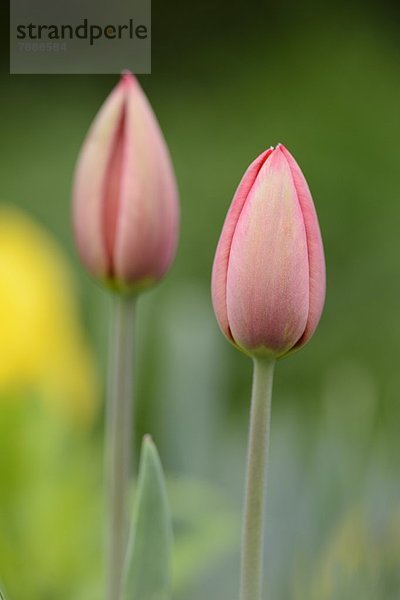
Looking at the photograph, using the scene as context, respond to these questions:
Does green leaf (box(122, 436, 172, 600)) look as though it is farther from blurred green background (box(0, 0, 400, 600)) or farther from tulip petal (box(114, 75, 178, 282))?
blurred green background (box(0, 0, 400, 600))

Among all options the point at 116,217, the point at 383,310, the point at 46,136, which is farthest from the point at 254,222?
the point at 46,136

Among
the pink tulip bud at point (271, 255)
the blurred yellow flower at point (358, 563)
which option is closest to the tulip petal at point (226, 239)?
the pink tulip bud at point (271, 255)

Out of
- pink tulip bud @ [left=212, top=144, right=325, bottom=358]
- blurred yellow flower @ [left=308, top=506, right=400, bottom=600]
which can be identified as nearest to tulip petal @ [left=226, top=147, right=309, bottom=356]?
pink tulip bud @ [left=212, top=144, right=325, bottom=358]

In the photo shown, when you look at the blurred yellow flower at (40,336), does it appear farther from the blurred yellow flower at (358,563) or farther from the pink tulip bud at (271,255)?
the pink tulip bud at (271,255)

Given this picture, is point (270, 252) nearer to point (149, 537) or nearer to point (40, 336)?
point (149, 537)

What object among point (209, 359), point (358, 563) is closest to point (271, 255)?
point (358, 563)

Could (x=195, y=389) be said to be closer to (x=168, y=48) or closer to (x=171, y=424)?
(x=171, y=424)

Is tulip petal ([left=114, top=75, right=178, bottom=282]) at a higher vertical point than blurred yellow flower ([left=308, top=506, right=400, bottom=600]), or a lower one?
higher
